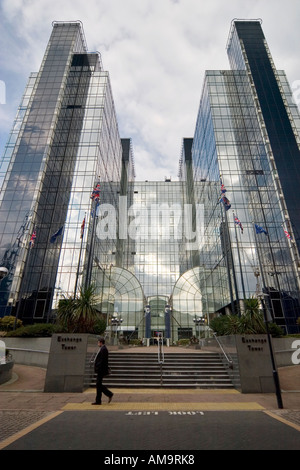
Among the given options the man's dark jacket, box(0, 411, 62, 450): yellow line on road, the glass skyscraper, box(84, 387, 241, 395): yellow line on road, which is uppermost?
the glass skyscraper

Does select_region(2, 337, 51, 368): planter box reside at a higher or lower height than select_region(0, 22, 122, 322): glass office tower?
Answer: lower

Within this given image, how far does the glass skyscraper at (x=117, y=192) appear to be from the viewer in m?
39.5

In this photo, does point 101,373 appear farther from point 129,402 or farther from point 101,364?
point 129,402

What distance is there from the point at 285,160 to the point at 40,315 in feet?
172

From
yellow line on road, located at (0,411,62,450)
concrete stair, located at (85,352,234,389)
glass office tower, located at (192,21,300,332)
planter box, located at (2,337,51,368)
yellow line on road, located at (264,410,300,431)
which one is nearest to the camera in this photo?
yellow line on road, located at (0,411,62,450)

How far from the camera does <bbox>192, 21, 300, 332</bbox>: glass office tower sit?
128ft

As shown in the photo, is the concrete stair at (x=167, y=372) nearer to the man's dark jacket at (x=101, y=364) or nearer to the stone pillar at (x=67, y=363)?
the stone pillar at (x=67, y=363)

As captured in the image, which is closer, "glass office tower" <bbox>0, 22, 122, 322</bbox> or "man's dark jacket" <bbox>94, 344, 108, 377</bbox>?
"man's dark jacket" <bbox>94, 344, 108, 377</bbox>

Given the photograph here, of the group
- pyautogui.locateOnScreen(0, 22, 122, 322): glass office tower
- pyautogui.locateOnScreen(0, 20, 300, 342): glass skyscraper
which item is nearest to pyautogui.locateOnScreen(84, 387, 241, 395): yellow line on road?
pyautogui.locateOnScreen(0, 20, 300, 342): glass skyscraper

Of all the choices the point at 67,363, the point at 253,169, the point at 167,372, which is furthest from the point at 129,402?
the point at 253,169

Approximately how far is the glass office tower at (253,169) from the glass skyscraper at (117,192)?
0.72 ft

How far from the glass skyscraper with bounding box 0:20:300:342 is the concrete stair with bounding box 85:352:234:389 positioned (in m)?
21.0

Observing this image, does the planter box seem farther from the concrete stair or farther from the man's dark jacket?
the man's dark jacket

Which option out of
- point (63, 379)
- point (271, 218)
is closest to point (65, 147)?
point (271, 218)
